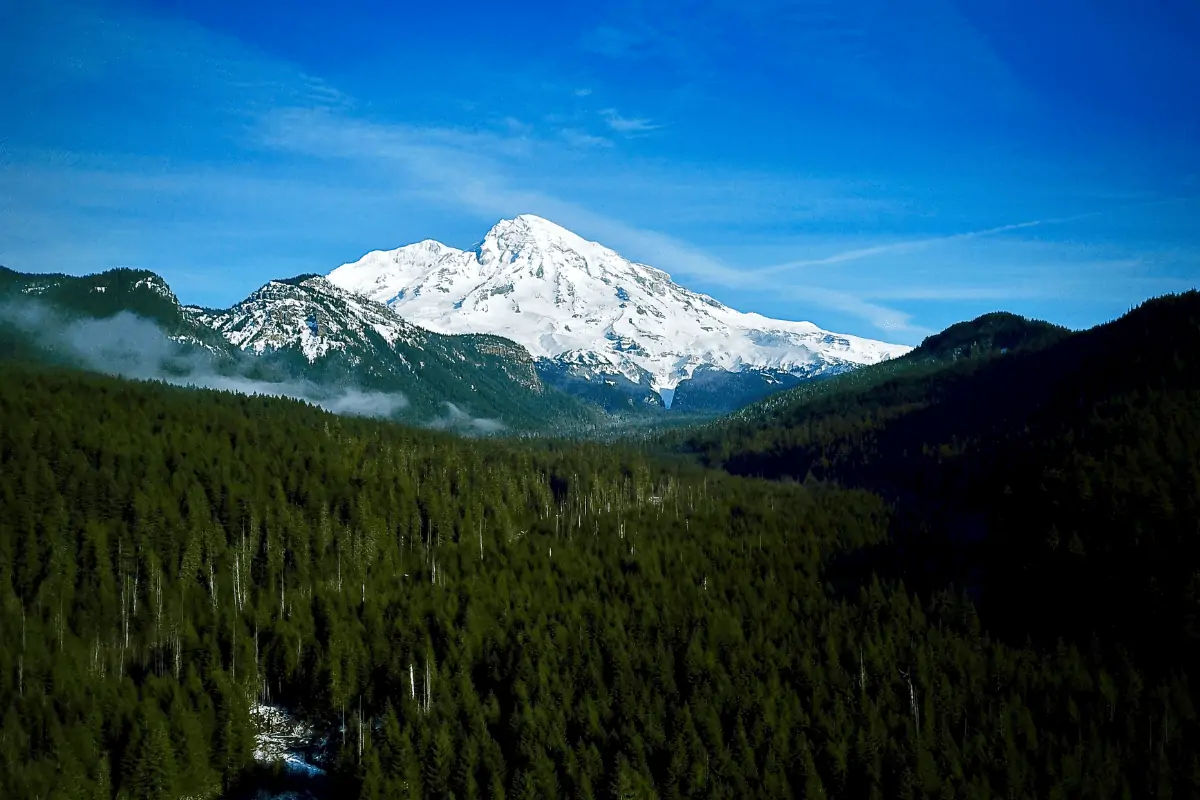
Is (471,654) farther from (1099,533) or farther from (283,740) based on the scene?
(1099,533)

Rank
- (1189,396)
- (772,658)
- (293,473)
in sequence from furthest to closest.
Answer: (293,473)
(1189,396)
(772,658)

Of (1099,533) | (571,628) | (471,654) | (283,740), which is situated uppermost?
(1099,533)

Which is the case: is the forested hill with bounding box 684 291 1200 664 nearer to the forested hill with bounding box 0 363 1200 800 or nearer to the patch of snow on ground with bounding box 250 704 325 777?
the forested hill with bounding box 0 363 1200 800

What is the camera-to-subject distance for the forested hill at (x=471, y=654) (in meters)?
87.9

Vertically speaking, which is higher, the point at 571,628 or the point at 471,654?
the point at 571,628

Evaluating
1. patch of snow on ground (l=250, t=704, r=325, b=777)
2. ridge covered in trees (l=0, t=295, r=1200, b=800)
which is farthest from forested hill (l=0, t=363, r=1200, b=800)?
patch of snow on ground (l=250, t=704, r=325, b=777)

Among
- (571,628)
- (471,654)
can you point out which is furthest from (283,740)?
(571,628)

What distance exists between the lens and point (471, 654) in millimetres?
118250

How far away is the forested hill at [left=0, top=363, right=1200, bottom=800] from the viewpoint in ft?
289

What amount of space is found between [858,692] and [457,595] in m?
65.9

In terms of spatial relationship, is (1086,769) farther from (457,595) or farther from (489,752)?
(457,595)

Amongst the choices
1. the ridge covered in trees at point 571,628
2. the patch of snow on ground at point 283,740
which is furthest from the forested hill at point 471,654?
the patch of snow on ground at point 283,740

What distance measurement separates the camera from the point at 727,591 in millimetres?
139250

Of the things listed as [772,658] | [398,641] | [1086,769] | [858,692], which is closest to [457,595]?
[398,641]
